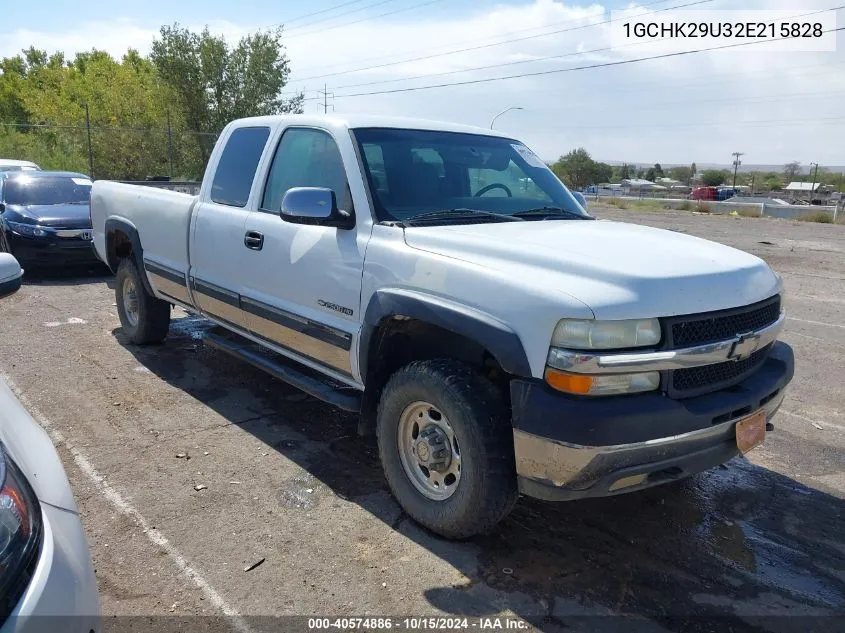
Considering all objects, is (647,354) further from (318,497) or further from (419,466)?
(318,497)

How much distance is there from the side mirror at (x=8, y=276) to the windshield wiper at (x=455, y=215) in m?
1.77

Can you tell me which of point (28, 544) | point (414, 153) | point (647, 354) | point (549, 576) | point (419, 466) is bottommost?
point (549, 576)

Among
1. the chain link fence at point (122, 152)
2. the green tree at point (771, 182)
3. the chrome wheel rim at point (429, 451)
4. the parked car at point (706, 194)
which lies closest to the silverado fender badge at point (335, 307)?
the chrome wheel rim at point (429, 451)

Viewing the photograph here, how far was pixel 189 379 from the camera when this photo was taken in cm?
565

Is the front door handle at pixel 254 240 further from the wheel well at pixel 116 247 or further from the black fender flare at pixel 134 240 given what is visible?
the wheel well at pixel 116 247

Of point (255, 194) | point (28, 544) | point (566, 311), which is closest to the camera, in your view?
point (28, 544)

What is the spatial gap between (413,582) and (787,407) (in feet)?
12.2

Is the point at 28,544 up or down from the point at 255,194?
down

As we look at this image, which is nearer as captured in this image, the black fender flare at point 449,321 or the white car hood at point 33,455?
the white car hood at point 33,455

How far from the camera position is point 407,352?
3684 millimetres

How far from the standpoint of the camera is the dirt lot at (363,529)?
2.89 meters

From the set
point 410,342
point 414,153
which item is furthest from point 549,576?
point 414,153

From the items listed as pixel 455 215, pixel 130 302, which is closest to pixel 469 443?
pixel 455 215

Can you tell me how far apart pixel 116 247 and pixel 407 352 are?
13.7 feet
